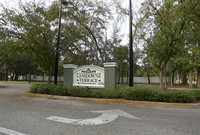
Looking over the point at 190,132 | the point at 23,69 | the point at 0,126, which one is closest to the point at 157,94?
the point at 190,132

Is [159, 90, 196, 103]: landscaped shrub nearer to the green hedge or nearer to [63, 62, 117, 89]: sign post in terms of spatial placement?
the green hedge

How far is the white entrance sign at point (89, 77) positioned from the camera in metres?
8.41

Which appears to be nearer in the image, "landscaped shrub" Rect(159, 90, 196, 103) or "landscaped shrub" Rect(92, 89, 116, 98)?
"landscaped shrub" Rect(159, 90, 196, 103)

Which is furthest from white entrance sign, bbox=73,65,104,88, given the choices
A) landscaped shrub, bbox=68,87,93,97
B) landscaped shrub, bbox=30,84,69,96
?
landscaped shrub, bbox=30,84,69,96

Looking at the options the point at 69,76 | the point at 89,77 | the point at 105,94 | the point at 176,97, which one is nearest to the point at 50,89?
the point at 69,76

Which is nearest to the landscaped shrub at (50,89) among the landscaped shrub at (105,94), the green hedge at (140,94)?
the green hedge at (140,94)

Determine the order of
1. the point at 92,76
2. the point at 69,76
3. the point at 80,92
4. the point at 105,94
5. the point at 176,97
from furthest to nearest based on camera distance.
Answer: the point at 69,76 < the point at 92,76 < the point at 80,92 < the point at 105,94 < the point at 176,97

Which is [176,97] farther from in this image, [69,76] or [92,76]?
[69,76]

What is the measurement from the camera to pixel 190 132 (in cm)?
333

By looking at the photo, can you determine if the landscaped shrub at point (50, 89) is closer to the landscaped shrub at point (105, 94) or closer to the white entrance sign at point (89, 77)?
the white entrance sign at point (89, 77)

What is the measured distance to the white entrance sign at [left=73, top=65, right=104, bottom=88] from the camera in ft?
27.6

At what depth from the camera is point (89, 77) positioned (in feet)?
28.6

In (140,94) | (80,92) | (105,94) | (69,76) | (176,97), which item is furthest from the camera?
(69,76)

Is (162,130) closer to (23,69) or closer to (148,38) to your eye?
(148,38)
